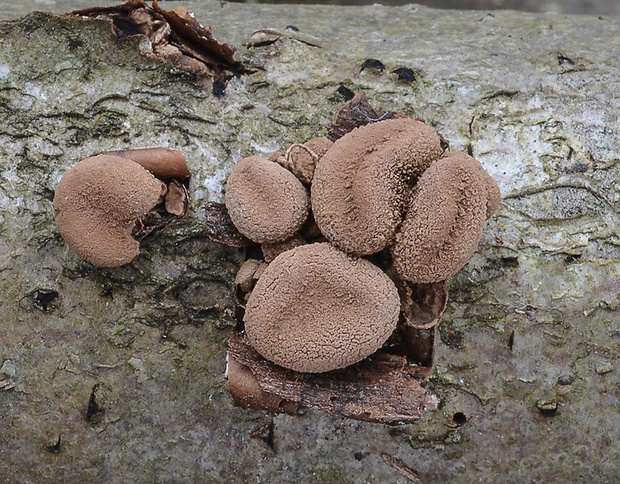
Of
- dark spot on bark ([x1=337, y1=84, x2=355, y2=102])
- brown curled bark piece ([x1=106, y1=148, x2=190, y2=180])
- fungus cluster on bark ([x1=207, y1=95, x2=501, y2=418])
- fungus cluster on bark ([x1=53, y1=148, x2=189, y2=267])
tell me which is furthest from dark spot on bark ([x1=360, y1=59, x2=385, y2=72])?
fungus cluster on bark ([x1=53, y1=148, x2=189, y2=267])

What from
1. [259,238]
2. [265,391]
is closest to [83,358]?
[265,391]

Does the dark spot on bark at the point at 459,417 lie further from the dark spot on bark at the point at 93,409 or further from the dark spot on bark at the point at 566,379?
the dark spot on bark at the point at 93,409

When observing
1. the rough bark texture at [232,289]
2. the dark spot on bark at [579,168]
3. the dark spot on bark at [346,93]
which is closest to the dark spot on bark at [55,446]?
the rough bark texture at [232,289]

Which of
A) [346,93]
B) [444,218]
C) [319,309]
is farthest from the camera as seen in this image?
[346,93]

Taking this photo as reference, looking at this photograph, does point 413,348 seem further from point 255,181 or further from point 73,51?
point 73,51

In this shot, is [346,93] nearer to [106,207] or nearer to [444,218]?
[444,218]

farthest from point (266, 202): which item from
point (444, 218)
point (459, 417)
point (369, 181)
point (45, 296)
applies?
point (459, 417)
